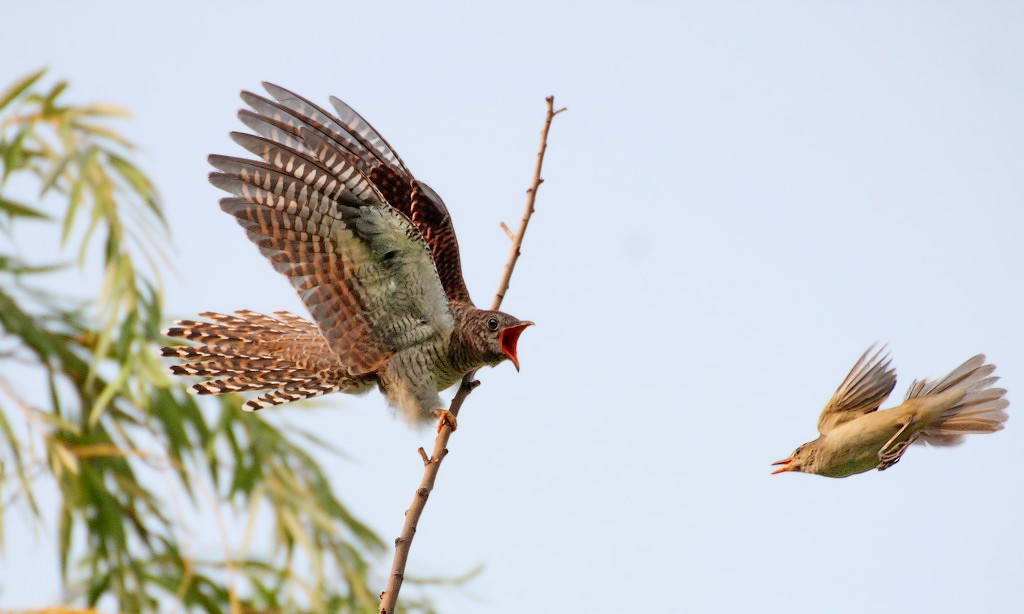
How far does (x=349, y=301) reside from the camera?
145 inches

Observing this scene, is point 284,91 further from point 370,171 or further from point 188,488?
point 188,488

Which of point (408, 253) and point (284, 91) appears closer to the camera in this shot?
point (284, 91)

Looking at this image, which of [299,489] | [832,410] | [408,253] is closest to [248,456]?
[299,489]

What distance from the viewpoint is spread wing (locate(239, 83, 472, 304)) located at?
3.27m

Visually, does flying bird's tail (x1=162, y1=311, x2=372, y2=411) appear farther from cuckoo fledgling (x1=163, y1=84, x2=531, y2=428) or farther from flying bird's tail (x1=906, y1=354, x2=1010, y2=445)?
flying bird's tail (x1=906, y1=354, x2=1010, y2=445)

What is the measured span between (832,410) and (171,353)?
9.41ft

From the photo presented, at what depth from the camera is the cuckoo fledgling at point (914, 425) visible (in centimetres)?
187

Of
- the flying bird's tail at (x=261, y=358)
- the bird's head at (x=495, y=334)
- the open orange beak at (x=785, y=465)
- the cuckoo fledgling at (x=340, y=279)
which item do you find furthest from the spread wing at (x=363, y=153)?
the open orange beak at (x=785, y=465)

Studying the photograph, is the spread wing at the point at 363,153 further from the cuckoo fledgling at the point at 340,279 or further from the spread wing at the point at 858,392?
the spread wing at the point at 858,392

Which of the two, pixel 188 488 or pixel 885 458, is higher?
pixel 188 488

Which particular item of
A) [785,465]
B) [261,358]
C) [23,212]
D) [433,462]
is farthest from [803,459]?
[23,212]

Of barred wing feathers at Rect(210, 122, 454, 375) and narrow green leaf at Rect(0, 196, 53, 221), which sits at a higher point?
narrow green leaf at Rect(0, 196, 53, 221)

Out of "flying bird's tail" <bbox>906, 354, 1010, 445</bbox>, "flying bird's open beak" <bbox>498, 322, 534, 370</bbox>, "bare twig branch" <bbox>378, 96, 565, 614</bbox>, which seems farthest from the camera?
"flying bird's open beak" <bbox>498, 322, 534, 370</bbox>

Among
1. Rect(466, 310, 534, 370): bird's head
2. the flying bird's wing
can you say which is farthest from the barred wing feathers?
Rect(466, 310, 534, 370): bird's head
